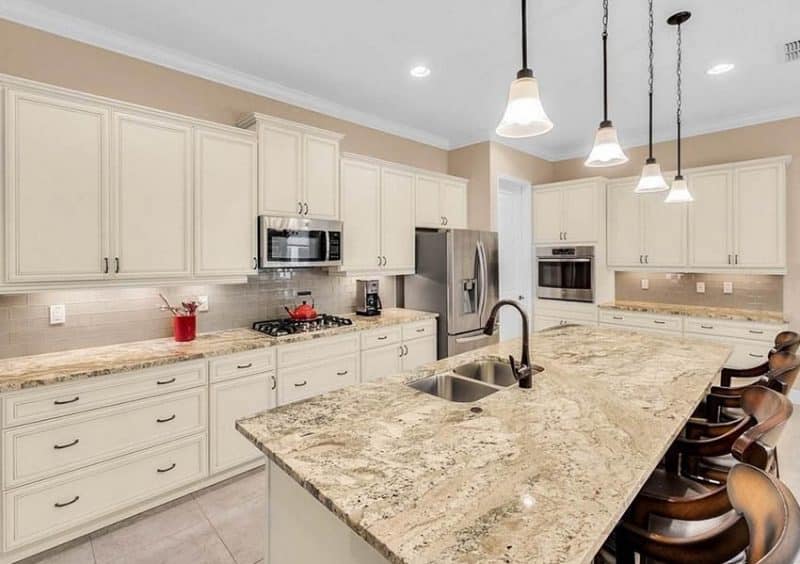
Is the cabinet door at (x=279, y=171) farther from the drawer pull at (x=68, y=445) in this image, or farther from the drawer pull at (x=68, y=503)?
the drawer pull at (x=68, y=503)

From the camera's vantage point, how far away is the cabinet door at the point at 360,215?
3.79 meters

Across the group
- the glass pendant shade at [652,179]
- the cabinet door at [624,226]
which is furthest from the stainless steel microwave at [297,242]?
the cabinet door at [624,226]

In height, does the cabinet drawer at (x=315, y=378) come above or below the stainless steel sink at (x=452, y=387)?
below

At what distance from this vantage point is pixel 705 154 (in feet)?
15.2

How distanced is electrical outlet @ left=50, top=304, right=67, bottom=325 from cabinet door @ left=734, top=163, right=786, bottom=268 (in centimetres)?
583

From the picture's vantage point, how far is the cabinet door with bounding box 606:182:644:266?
486 cm

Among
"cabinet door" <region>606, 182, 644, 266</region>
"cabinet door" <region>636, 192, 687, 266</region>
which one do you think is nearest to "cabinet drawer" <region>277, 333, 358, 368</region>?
"cabinet door" <region>606, 182, 644, 266</region>

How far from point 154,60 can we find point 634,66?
11.9ft

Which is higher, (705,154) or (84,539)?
(705,154)

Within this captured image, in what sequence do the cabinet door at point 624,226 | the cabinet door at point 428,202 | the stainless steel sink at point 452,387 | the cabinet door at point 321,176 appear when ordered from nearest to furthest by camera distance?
the stainless steel sink at point 452,387 < the cabinet door at point 321,176 < the cabinet door at point 428,202 < the cabinet door at point 624,226

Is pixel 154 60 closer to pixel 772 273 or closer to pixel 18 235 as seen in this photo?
pixel 18 235

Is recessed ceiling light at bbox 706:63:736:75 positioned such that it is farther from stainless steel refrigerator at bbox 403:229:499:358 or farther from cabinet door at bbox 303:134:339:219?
cabinet door at bbox 303:134:339:219

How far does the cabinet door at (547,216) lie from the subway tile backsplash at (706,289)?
100 cm

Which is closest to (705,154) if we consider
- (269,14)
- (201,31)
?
(269,14)
